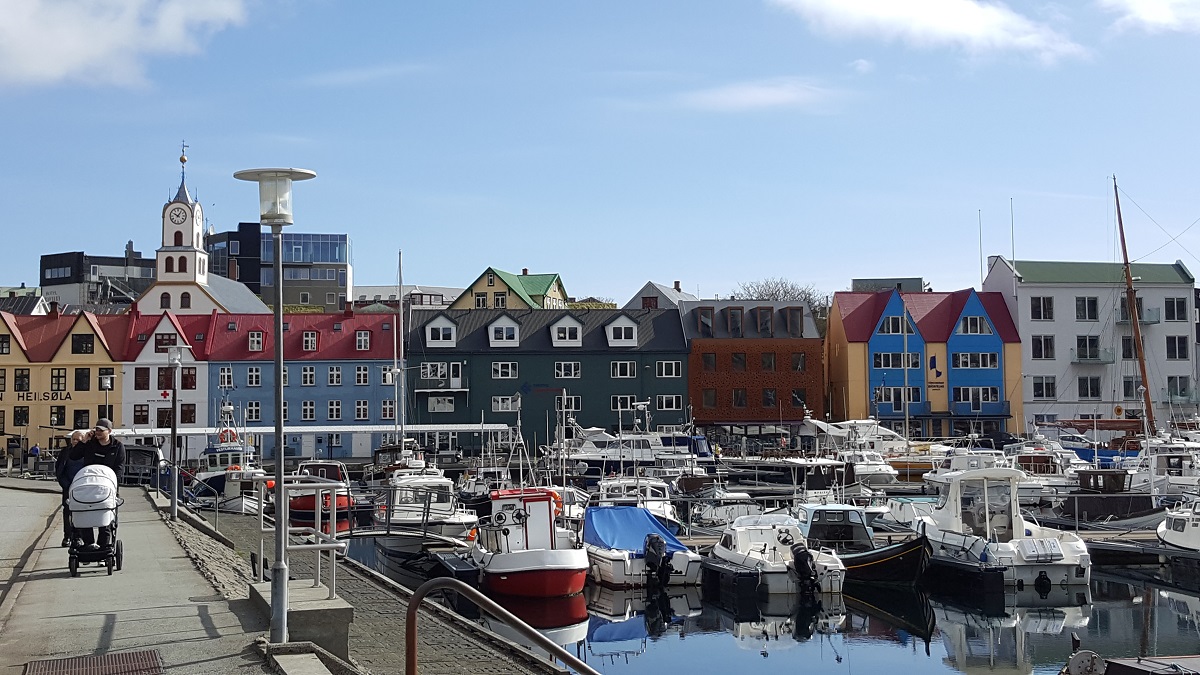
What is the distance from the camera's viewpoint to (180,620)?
14602mm

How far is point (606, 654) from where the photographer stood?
27.1 meters

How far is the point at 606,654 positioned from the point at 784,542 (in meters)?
9.26

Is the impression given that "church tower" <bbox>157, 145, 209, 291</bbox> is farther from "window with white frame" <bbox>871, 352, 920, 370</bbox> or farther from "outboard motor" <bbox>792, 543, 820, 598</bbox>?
"outboard motor" <bbox>792, 543, 820, 598</bbox>

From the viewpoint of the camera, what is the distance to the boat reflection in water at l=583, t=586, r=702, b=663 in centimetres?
2789

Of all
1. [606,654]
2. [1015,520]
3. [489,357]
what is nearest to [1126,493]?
[1015,520]

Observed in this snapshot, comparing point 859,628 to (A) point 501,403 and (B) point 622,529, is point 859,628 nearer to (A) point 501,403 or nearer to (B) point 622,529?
(B) point 622,529

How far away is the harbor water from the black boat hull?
49cm

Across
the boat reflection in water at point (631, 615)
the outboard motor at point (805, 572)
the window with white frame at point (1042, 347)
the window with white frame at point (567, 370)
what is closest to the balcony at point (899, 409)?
the window with white frame at point (1042, 347)

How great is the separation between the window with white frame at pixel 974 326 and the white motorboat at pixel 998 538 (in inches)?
1701

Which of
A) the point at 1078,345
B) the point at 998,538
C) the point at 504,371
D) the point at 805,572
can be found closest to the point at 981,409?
the point at 1078,345

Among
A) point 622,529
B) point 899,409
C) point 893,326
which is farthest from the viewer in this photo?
point 893,326

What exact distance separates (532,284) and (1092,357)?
4846 cm

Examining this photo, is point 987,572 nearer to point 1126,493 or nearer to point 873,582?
point 873,582

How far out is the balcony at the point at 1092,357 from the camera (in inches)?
3130
